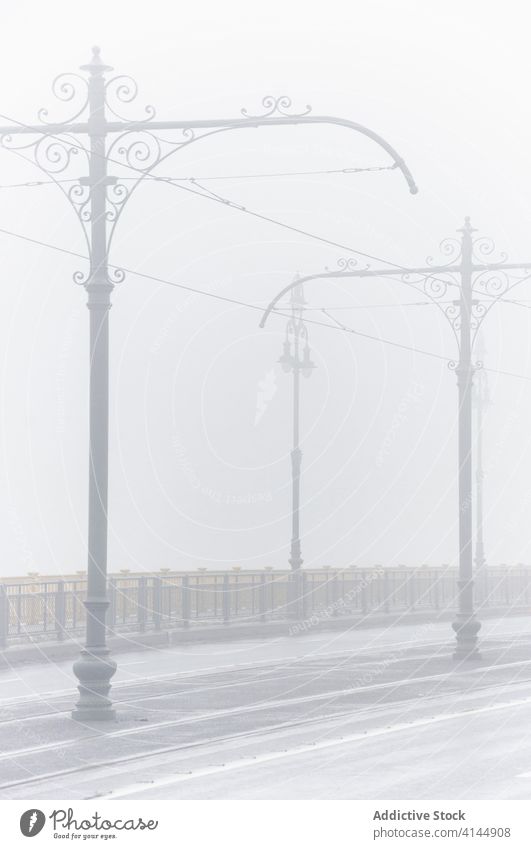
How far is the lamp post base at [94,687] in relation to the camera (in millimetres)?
19109

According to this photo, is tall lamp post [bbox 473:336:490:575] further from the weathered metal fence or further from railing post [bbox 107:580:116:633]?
railing post [bbox 107:580:116:633]

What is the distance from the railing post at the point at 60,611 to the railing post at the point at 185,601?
4.93 metres

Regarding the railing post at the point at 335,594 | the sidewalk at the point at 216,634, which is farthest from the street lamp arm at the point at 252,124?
Answer: the railing post at the point at 335,594

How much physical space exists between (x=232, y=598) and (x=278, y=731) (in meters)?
20.2

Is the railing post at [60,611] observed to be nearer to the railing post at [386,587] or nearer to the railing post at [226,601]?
the railing post at [226,601]

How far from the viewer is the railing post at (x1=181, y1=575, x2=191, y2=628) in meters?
35.0

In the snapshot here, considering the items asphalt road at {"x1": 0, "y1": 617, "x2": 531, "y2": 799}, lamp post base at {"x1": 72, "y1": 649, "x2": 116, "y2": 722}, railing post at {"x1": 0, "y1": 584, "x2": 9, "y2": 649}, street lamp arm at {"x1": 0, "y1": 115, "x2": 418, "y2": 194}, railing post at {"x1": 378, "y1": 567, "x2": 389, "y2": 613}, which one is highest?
street lamp arm at {"x1": 0, "y1": 115, "x2": 418, "y2": 194}

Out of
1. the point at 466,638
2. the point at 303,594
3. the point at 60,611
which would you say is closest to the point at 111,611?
the point at 60,611

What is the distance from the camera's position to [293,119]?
18969 millimetres

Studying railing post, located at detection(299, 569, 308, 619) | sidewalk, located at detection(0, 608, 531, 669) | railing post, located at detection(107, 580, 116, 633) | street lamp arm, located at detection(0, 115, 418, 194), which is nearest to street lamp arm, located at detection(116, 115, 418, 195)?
street lamp arm, located at detection(0, 115, 418, 194)

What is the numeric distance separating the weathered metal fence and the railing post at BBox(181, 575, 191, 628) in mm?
19

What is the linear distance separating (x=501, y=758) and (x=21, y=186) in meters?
8.92
